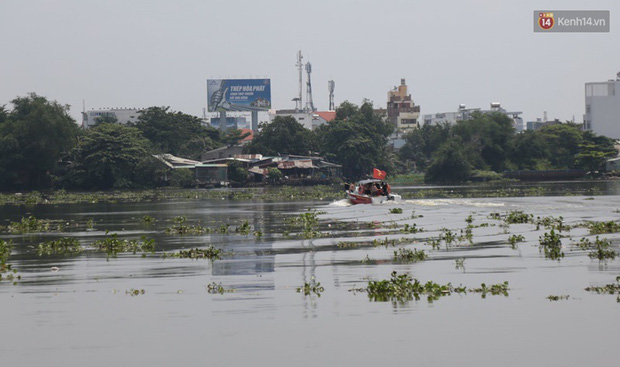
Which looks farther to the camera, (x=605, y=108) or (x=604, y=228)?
(x=605, y=108)

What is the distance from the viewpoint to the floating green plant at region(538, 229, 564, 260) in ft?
75.4

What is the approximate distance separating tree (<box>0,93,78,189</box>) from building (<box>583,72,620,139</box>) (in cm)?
8682

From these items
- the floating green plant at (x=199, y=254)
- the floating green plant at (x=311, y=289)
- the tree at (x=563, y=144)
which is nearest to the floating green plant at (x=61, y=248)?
the floating green plant at (x=199, y=254)

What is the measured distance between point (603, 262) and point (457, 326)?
8597 millimetres

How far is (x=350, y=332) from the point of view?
45.8 feet

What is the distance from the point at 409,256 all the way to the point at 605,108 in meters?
128

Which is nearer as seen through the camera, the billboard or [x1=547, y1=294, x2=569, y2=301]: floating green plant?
[x1=547, y1=294, x2=569, y2=301]: floating green plant

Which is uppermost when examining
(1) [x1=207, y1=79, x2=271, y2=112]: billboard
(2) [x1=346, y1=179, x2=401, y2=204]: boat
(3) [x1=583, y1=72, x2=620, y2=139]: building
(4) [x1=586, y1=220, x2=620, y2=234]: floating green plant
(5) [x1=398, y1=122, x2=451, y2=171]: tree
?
(1) [x1=207, y1=79, x2=271, y2=112]: billboard

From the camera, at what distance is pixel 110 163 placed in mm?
97000

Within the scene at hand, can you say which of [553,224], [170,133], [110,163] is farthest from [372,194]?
[170,133]

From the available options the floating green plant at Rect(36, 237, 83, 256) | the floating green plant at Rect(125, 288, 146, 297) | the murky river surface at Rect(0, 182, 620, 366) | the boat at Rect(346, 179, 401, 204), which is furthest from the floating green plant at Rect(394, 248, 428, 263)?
the boat at Rect(346, 179, 401, 204)

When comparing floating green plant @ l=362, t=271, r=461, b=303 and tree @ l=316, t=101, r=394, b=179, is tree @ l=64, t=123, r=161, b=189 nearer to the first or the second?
tree @ l=316, t=101, r=394, b=179

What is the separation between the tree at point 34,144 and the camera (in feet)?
308

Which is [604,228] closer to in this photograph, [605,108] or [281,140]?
[281,140]
